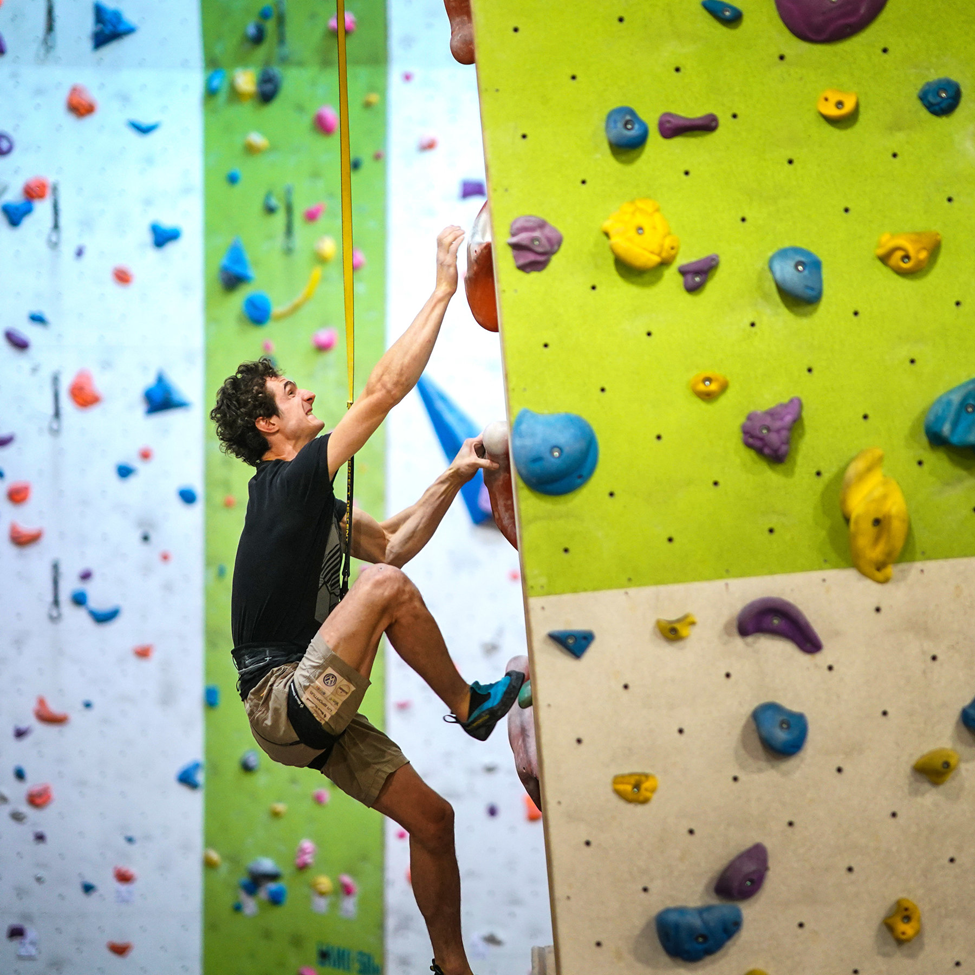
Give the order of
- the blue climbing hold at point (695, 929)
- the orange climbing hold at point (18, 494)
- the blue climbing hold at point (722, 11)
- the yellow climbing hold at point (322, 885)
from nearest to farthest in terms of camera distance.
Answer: the blue climbing hold at point (695, 929) < the blue climbing hold at point (722, 11) < the yellow climbing hold at point (322, 885) < the orange climbing hold at point (18, 494)

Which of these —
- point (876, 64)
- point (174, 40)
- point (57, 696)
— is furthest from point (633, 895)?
point (174, 40)

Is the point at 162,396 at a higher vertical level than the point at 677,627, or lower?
higher

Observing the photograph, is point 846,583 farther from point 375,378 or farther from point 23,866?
point 23,866

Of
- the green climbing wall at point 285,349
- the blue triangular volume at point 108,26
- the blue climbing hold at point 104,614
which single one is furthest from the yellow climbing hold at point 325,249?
the blue climbing hold at point 104,614

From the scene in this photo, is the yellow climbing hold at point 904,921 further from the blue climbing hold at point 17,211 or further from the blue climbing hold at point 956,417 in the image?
the blue climbing hold at point 17,211

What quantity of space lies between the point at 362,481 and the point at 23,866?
73.6 inches

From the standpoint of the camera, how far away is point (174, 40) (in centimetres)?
360

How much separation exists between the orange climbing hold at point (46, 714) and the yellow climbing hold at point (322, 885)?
108 centimetres

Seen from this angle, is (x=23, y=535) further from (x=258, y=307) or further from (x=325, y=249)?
(x=325, y=249)

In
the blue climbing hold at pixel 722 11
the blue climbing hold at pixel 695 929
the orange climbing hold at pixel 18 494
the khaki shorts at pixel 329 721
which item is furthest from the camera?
the orange climbing hold at pixel 18 494

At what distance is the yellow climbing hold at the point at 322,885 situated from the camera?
11.3 feet

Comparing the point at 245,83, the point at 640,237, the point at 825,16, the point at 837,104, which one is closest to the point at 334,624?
the point at 640,237

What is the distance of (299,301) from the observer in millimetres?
3541

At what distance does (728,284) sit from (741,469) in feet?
1.12
